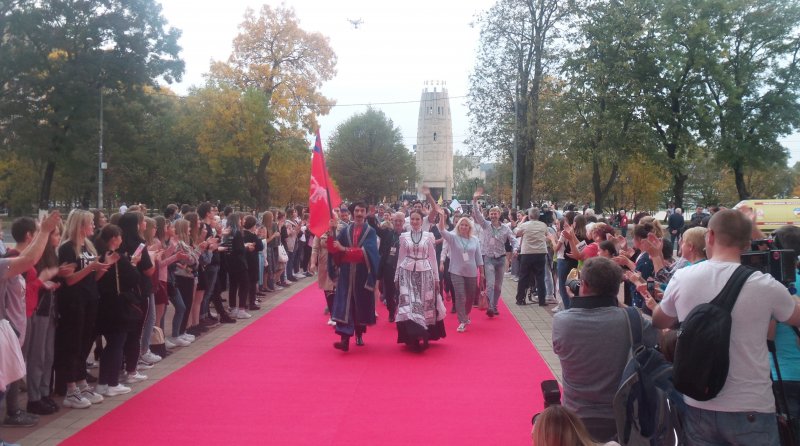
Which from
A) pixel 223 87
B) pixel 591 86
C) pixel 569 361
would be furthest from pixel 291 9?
pixel 569 361

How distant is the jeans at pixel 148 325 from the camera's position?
8.61 metres

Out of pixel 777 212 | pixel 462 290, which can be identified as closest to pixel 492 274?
pixel 462 290

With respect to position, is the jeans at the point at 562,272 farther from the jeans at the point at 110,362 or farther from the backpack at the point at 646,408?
the backpack at the point at 646,408

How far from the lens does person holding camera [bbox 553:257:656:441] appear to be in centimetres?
391

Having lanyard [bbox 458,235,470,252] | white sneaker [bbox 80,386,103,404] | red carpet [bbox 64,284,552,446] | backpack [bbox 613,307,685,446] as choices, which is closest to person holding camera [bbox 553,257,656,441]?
backpack [bbox 613,307,685,446]

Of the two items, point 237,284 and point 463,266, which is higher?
point 463,266

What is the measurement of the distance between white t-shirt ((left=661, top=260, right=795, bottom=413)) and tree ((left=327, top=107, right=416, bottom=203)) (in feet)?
216

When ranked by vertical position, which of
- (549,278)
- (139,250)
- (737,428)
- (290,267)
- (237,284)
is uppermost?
(139,250)

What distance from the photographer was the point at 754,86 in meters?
32.0

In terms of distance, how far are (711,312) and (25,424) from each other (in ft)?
18.9

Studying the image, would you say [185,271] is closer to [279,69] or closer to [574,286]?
[574,286]

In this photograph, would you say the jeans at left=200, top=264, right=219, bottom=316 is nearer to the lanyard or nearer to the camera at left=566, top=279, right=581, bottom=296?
the lanyard

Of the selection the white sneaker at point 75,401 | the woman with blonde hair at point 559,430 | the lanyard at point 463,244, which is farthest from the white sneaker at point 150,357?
the woman with blonde hair at point 559,430

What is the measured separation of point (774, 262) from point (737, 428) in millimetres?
965
